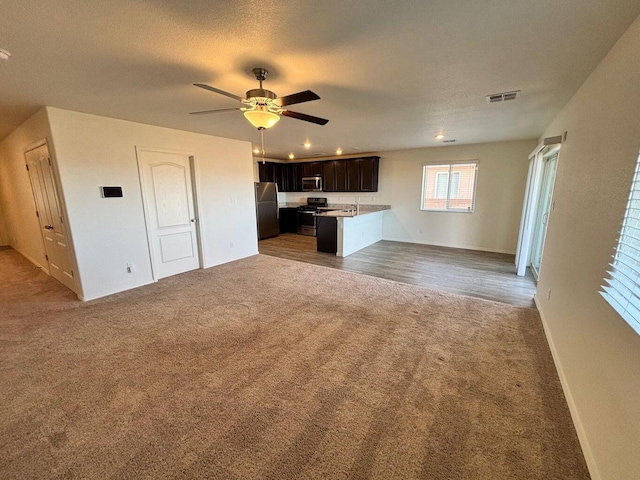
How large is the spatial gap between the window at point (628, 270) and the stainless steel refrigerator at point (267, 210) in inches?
265

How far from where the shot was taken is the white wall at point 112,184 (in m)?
3.23

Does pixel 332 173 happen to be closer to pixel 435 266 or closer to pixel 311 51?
pixel 435 266

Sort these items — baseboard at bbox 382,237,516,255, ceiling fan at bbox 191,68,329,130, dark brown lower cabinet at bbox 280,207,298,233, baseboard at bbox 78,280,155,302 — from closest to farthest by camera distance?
ceiling fan at bbox 191,68,329,130 → baseboard at bbox 78,280,155,302 → baseboard at bbox 382,237,516,255 → dark brown lower cabinet at bbox 280,207,298,233

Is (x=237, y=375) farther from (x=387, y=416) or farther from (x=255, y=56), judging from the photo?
(x=255, y=56)

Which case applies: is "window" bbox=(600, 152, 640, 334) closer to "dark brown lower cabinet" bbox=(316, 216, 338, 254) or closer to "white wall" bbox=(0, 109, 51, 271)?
"dark brown lower cabinet" bbox=(316, 216, 338, 254)

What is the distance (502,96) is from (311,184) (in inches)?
231

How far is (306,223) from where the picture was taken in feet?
26.9

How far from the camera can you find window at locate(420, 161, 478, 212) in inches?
233

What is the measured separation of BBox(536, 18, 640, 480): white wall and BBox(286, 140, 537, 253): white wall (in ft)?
10.6

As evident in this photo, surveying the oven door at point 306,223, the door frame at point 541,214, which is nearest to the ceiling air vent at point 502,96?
the door frame at point 541,214

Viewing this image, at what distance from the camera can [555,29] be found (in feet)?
5.08

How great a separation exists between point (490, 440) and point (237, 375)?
5.80ft

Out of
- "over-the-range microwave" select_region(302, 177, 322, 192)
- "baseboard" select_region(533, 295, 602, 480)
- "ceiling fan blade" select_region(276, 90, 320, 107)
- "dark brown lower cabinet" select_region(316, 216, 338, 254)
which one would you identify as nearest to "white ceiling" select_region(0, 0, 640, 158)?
"ceiling fan blade" select_region(276, 90, 320, 107)

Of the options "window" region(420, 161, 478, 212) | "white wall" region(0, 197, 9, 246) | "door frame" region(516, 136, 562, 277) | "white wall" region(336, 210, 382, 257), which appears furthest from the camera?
"white wall" region(0, 197, 9, 246)
